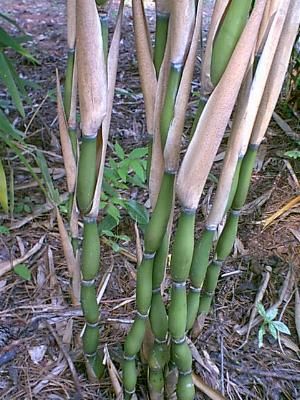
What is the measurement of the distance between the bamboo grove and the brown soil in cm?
12

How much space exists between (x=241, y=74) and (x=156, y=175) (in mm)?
184

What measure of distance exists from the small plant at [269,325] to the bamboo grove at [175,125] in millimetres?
208

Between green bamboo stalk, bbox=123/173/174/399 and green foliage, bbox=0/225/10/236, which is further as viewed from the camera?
green foliage, bbox=0/225/10/236

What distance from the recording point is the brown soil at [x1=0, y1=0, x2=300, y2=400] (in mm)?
995

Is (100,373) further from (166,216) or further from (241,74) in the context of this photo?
(241,74)

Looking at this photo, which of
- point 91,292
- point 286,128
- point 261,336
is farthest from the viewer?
point 286,128

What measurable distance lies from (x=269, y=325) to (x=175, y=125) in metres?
0.50

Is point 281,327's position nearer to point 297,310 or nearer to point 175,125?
point 297,310

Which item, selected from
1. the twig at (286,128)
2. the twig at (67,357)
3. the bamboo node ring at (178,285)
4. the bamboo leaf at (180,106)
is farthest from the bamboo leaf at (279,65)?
the twig at (286,128)

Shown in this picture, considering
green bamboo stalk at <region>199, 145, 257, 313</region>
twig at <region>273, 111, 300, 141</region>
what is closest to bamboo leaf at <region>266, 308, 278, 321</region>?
green bamboo stalk at <region>199, 145, 257, 313</region>

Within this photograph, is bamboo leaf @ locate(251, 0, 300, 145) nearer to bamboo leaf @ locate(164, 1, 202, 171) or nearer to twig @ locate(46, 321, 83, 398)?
bamboo leaf @ locate(164, 1, 202, 171)

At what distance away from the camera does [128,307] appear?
111 cm

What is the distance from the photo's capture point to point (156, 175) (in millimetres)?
779

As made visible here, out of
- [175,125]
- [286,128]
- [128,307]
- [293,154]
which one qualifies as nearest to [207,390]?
[128,307]
